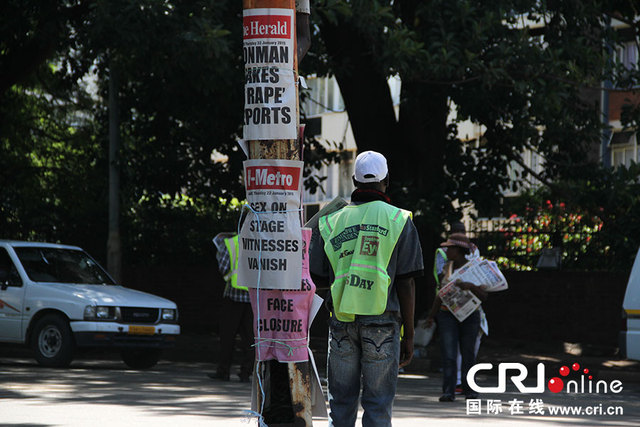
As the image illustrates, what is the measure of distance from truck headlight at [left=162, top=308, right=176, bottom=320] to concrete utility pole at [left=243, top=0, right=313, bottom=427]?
970 centimetres

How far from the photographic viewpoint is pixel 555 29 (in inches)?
736

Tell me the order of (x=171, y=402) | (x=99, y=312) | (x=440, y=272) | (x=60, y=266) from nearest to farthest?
(x=171, y=402), (x=440, y=272), (x=99, y=312), (x=60, y=266)

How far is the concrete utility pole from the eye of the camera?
656cm

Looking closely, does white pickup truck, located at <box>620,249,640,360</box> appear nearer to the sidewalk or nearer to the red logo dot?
the red logo dot

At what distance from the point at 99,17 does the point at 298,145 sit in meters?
8.95

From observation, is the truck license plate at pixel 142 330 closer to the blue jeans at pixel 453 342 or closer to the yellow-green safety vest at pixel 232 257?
the yellow-green safety vest at pixel 232 257

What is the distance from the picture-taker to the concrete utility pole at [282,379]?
6.56m

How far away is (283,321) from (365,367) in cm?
56

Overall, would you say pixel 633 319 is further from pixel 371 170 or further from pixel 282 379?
pixel 282 379

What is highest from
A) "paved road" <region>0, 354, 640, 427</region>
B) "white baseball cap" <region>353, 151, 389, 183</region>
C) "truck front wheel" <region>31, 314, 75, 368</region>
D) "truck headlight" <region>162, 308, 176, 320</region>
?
"white baseball cap" <region>353, 151, 389, 183</region>

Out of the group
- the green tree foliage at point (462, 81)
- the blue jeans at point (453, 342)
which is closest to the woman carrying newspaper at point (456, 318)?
the blue jeans at point (453, 342)

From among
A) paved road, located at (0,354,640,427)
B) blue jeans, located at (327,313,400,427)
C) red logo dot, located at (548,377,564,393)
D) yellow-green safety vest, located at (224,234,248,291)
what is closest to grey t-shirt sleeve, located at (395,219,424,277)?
blue jeans, located at (327,313,400,427)

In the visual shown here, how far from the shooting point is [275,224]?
659 cm

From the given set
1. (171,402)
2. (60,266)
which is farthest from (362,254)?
(60,266)
